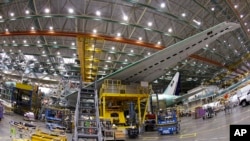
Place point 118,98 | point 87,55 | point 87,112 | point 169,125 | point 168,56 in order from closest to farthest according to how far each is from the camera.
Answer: point 87,112, point 169,125, point 168,56, point 118,98, point 87,55

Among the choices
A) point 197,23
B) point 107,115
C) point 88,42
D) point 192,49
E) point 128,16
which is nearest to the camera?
point 192,49

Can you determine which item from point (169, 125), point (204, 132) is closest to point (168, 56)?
point (169, 125)

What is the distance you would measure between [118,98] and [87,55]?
18.8 feet

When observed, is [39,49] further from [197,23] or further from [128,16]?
[197,23]

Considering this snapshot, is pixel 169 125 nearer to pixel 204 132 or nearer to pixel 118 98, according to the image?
pixel 204 132

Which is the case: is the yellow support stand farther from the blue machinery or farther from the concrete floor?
the blue machinery

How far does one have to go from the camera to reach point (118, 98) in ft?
63.6

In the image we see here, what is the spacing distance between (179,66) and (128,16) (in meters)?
22.8

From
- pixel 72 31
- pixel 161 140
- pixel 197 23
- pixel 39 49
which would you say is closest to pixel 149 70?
pixel 161 140

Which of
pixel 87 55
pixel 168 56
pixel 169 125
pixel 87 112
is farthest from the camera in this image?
pixel 87 55

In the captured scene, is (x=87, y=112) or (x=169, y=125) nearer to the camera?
(x=87, y=112)

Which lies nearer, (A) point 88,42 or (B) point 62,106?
(A) point 88,42

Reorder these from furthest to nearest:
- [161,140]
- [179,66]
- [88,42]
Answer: [179,66]
[88,42]
[161,140]

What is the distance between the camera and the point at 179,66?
46.5 meters
